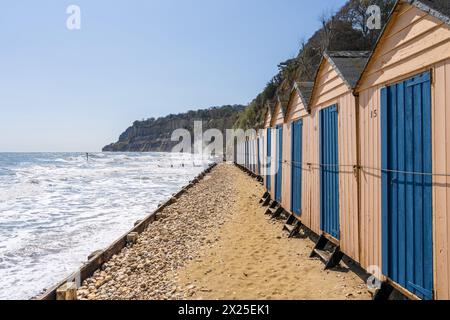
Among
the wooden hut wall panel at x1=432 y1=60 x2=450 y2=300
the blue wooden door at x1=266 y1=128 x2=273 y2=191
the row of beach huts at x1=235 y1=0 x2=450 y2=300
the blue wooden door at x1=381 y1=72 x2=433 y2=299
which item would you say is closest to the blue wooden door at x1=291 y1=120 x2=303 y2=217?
the row of beach huts at x1=235 y1=0 x2=450 y2=300

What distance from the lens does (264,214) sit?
37.1ft

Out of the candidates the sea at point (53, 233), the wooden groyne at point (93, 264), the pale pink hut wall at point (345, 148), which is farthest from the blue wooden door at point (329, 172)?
the sea at point (53, 233)

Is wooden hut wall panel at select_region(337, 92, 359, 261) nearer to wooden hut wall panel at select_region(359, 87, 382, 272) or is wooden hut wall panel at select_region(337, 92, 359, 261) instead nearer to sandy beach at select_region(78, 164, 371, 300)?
wooden hut wall panel at select_region(359, 87, 382, 272)

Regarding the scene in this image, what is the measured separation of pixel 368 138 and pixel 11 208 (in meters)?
16.1

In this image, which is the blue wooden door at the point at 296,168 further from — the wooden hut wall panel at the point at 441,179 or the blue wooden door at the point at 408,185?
the wooden hut wall panel at the point at 441,179

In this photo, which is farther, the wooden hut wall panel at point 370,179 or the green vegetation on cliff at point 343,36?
the green vegetation on cliff at point 343,36

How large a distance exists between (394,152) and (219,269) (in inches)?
139

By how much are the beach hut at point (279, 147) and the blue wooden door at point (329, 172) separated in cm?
318

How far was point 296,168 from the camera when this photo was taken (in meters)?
9.07

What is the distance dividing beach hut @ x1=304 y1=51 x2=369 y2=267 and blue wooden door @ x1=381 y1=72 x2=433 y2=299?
36.1 inches

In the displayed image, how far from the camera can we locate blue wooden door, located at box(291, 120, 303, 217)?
8672mm

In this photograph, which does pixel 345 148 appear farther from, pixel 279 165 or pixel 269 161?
pixel 269 161

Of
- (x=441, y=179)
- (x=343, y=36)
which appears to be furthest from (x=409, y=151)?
(x=343, y=36)

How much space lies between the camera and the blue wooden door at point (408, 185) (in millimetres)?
3586
